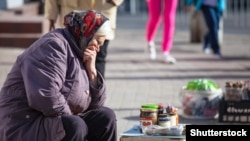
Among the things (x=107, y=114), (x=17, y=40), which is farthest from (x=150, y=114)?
(x=17, y=40)

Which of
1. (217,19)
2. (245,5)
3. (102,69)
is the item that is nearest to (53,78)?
(102,69)

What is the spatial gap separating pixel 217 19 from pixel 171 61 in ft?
4.74

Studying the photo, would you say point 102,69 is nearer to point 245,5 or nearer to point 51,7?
point 51,7

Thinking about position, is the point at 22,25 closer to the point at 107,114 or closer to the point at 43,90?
the point at 107,114

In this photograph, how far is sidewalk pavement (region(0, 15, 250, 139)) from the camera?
9.59 meters

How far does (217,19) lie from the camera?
13883mm

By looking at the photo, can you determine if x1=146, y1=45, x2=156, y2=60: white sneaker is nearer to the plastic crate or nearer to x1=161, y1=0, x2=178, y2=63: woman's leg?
x1=161, y1=0, x2=178, y2=63: woman's leg

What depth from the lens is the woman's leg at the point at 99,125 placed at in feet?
20.4

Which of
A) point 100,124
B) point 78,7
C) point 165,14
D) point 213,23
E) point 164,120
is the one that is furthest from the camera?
point 213,23

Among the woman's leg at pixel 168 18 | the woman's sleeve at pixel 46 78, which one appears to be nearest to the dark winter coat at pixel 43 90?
the woman's sleeve at pixel 46 78

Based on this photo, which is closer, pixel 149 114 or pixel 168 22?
pixel 149 114

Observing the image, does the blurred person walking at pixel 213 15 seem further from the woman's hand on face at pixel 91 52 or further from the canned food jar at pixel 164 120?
the woman's hand on face at pixel 91 52

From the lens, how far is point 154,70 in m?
12.1

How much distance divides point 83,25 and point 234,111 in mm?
2678
